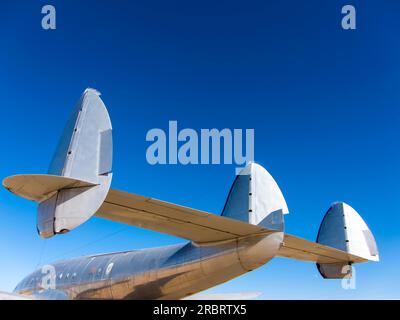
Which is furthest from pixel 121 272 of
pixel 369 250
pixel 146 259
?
Result: pixel 369 250

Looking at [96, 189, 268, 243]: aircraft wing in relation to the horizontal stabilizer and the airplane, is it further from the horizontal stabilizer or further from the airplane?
the horizontal stabilizer

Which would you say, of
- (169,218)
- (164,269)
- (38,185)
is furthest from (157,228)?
(38,185)

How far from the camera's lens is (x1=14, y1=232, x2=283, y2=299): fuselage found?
1093 centimetres

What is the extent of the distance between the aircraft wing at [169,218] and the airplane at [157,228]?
0.02 meters

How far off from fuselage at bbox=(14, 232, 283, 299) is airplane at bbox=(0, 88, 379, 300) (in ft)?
0.09

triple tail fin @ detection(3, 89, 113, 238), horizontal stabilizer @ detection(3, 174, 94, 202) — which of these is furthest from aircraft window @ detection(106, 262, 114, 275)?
horizontal stabilizer @ detection(3, 174, 94, 202)

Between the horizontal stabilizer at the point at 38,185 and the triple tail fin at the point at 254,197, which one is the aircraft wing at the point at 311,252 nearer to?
the triple tail fin at the point at 254,197

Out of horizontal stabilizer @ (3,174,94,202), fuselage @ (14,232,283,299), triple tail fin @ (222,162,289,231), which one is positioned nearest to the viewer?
horizontal stabilizer @ (3,174,94,202)

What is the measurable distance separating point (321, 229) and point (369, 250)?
173 centimetres

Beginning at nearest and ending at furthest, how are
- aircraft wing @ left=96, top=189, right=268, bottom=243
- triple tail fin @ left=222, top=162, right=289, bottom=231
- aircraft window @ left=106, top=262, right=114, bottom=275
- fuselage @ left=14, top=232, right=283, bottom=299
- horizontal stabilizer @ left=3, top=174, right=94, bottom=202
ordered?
1. horizontal stabilizer @ left=3, top=174, right=94, bottom=202
2. aircraft wing @ left=96, top=189, right=268, bottom=243
3. fuselage @ left=14, top=232, right=283, bottom=299
4. triple tail fin @ left=222, top=162, right=289, bottom=231
5. aircraft window @ left=106, top=262, right=114, bottom=275

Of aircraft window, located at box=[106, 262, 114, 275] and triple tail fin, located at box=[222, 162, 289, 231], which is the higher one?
triple tail fin, located at box=[222, 162, 289, 231]

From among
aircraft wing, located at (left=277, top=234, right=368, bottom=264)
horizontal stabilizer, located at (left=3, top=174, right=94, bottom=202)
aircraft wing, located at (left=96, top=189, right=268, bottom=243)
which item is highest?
horizontal stabilizer, located at (left=3, top=174, right=94, bottom=202)

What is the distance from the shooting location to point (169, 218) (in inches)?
365

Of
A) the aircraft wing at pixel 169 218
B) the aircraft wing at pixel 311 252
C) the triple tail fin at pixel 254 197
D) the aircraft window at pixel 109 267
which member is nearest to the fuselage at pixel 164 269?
the aircraft window at pixel 109 267
